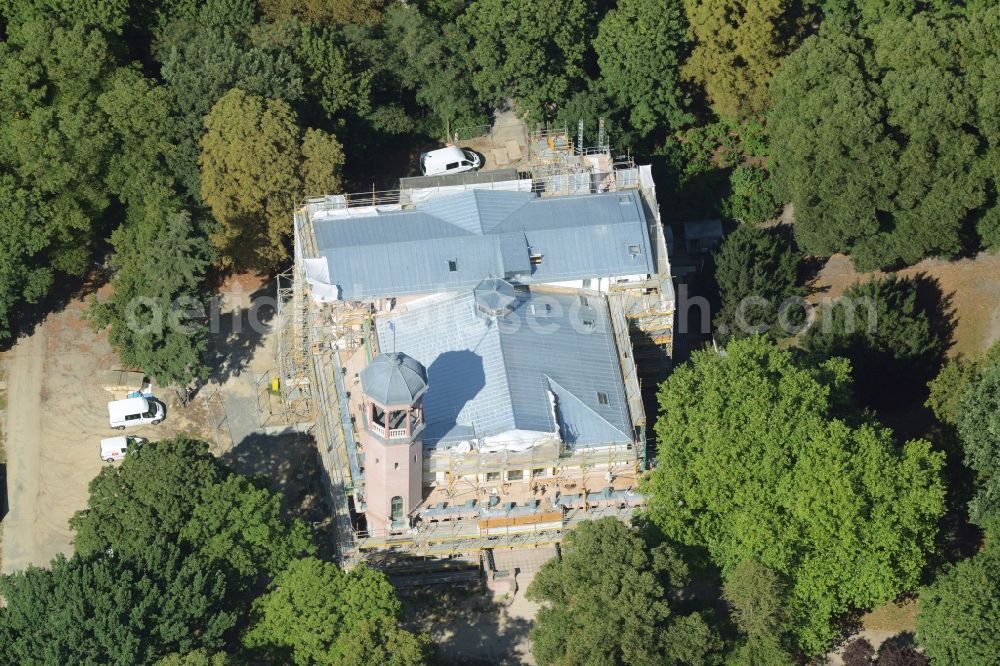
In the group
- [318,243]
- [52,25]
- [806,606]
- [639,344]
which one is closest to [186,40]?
[52,25]

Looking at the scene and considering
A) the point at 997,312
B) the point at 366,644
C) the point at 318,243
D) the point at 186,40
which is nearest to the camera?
the point at 366,644

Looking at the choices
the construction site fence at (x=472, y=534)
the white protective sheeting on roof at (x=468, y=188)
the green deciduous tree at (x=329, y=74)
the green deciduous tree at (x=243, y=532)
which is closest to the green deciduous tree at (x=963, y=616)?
the construction site fence at (x=472, y=534)

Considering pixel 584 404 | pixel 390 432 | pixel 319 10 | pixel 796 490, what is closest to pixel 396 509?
pixel 390 432

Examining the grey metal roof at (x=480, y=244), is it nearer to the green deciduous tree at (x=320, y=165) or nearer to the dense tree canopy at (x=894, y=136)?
the green deciduous tree at (x=320, y=165)

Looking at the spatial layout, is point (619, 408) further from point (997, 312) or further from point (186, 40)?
point (186, 40)

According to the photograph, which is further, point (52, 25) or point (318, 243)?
point (52, 25)

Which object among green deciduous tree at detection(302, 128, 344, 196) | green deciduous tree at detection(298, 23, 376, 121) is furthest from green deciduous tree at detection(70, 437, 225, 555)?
green deciduous tree at detection(298, 23, 376, 121)
